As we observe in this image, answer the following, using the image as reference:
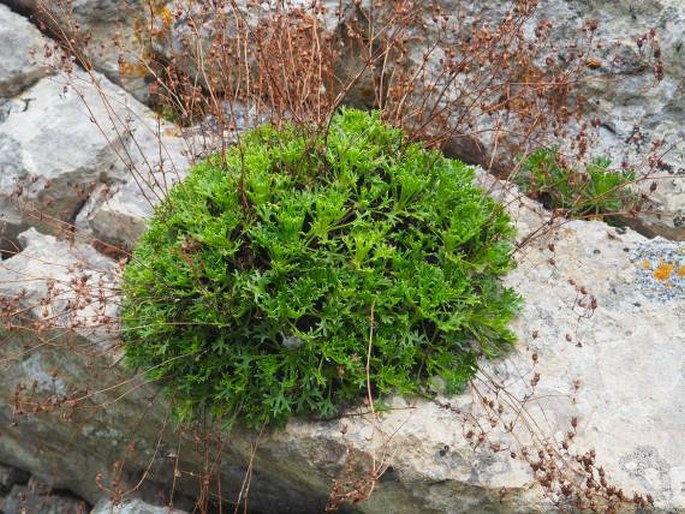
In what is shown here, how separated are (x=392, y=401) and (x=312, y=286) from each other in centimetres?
81

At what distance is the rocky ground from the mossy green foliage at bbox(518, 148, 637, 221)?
0.71ft

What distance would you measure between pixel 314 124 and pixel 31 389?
275cm

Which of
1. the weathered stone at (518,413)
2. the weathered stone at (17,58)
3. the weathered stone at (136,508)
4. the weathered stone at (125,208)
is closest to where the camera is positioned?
the weathered stone at (518,413)

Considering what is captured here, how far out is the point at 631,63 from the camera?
591 cm

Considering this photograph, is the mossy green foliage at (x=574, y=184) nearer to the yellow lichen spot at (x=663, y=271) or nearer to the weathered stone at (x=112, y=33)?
the yellow lichen spot at (x=663, y=271)

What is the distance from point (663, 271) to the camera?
16.1 feet

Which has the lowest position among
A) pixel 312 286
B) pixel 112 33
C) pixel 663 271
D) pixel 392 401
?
pixel 392 401

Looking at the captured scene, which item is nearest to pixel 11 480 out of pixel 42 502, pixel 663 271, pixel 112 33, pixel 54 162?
pixel 42 502

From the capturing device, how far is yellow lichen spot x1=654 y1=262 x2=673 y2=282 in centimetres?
490

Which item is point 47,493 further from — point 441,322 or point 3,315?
point 441,322

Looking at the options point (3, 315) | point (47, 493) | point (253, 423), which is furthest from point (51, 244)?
point (253, 423)

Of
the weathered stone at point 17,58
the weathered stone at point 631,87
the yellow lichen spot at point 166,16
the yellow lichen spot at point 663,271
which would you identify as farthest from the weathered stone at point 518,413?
the yellow lichen spot at point 166,16

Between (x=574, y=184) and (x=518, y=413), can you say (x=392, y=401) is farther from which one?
(x=574, y=184)

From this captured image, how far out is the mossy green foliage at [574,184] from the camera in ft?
18.0
